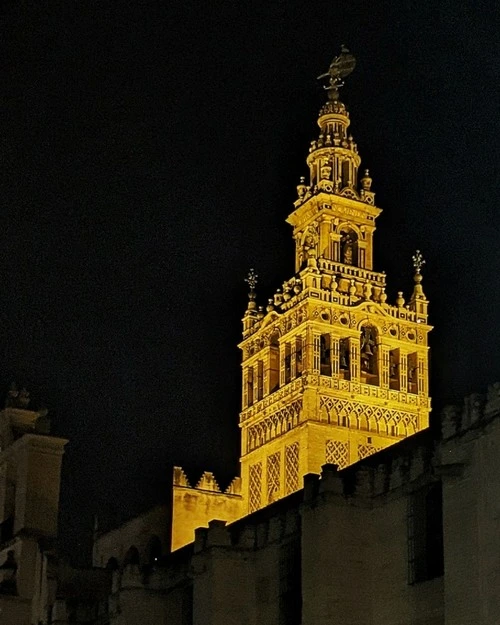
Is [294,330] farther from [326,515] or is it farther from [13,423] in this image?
[326,515]

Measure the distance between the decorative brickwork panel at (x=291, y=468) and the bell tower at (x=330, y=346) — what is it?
0.15 feet

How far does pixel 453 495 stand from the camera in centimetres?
2900

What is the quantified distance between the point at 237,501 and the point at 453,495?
109 feet

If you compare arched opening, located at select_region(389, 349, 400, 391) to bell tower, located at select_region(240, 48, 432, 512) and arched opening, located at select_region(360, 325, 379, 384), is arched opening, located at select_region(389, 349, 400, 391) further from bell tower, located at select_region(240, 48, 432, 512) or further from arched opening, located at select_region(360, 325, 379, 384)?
arched opening, located at select_region(360, 325, 379, 384)

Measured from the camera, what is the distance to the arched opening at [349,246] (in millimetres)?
61781

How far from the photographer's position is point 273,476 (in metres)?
60.6

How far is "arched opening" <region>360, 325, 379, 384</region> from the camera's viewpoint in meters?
59.9

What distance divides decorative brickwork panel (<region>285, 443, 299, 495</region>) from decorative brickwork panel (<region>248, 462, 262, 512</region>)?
1955 millimetres

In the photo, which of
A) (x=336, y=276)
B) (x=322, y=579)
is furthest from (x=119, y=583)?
(x=336, y=276)

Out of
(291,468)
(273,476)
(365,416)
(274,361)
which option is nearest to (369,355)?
(365,416)

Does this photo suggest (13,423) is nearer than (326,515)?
No

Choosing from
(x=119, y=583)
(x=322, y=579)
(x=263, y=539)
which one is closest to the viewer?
(x=322, y=579)

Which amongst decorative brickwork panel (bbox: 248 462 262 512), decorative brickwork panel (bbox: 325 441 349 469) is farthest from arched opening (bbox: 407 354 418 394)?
decorative brickwork panel (bbox: 248 462 262 512)

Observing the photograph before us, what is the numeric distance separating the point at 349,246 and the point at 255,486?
1033 cm
